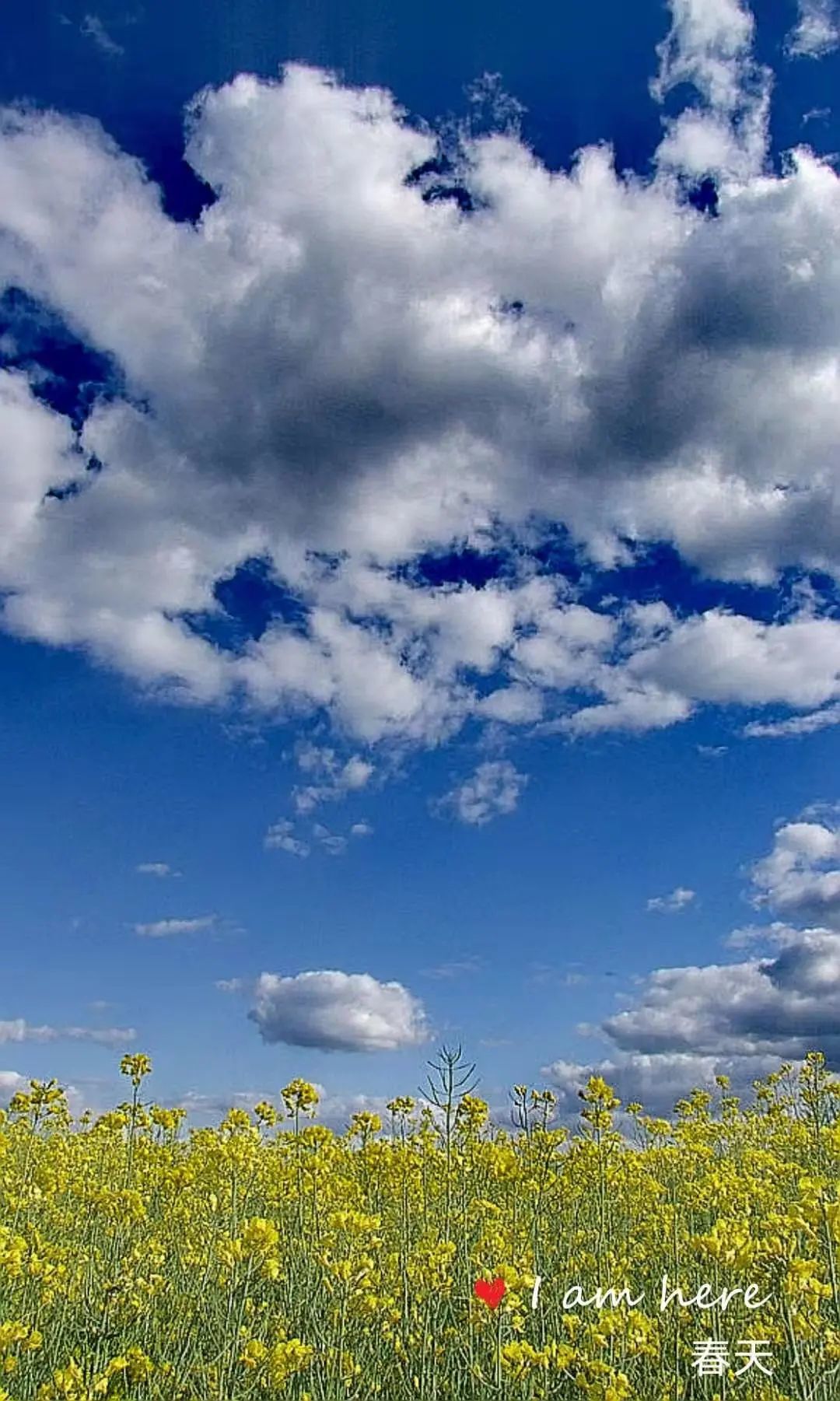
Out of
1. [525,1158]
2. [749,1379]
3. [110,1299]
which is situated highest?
[525,1158]

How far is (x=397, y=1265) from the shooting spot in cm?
702

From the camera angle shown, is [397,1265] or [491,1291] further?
[397,1265]

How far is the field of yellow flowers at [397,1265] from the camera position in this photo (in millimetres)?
5406

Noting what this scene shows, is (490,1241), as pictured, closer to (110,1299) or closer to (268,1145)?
(110,1299)

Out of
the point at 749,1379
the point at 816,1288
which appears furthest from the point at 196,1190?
the point at 816,1288

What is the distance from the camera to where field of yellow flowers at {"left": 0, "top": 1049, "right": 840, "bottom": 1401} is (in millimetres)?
5406

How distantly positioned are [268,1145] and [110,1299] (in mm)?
5786

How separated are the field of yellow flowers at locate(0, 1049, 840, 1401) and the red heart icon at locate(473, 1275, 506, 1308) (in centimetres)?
6

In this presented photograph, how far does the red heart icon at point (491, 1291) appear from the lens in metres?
5.37

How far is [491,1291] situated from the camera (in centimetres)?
560

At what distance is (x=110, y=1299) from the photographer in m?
6.16

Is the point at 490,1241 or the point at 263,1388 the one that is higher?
the point at 490,1241

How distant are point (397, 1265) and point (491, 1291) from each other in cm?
165

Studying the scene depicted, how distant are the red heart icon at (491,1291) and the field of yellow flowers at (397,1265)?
0.06 metres
